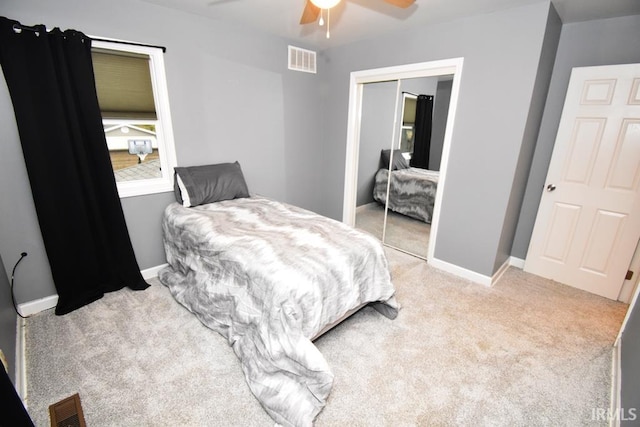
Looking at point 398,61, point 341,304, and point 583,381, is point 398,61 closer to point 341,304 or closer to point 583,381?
point 341,304

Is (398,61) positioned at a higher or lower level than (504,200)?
higher

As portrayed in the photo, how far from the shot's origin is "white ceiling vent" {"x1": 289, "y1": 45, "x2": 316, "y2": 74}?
3.36 m

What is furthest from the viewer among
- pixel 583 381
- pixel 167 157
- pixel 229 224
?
pixel 167 157

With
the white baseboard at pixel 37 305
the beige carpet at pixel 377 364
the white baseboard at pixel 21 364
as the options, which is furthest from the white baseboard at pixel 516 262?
the white baseboard at pixel 37 305

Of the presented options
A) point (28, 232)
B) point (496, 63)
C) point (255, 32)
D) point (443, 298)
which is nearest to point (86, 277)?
point (28, 232)

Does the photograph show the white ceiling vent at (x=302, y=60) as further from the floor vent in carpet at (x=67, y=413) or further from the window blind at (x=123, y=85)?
the floor vent in carpet at (x=67, y=413)

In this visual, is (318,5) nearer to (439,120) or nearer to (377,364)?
(439,120)

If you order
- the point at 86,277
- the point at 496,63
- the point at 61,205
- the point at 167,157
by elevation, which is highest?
the point at 496,63

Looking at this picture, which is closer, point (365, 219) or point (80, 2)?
point (80, 2)

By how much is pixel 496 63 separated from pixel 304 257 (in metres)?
2.28

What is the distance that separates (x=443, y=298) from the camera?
2537 mm

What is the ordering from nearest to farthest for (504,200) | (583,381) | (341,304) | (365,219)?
(583,381) → (341,304) → (504,200) → (365,219)

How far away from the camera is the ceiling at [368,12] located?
2.15m

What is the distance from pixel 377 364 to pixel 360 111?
2830 millimetres
